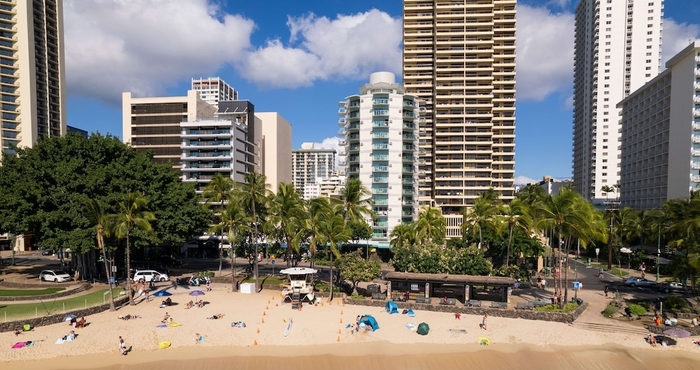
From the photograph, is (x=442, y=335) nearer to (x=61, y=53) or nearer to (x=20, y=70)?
(x=20, y=70)

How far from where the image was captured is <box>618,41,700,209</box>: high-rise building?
78.2 m

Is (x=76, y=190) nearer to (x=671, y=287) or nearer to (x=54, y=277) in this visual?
(x=54, y=277)

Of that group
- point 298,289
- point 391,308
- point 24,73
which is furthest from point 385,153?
point 24,73

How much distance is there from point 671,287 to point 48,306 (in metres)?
70.8

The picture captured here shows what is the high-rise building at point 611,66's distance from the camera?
132 metres

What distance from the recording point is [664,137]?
9025 cm

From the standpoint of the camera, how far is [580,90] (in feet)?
506

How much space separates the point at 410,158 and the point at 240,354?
5721cm

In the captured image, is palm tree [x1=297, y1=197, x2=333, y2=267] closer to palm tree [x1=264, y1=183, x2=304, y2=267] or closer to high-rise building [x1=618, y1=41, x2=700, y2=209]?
palm tree [x1=264, y1=183, x2=304, y2=267]

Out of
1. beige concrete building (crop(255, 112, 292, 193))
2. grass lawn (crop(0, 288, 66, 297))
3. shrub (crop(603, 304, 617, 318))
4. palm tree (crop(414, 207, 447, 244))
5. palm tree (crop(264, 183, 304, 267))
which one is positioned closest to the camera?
shrub (crop(603, 304, 617, 318))

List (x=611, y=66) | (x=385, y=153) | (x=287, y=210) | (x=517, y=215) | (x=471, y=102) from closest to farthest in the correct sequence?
(x=517, y=215) < (x=287, y=210) < (x=385, y=153) < (x=471, y=102) < (x=611, y=66)

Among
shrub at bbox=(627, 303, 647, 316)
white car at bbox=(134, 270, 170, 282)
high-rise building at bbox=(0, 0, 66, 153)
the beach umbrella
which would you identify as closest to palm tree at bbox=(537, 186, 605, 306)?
shrub at bbox=(627, 303, 647, 316)

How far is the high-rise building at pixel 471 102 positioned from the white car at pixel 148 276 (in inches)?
2578

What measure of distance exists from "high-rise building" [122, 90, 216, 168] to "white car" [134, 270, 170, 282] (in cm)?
4405
